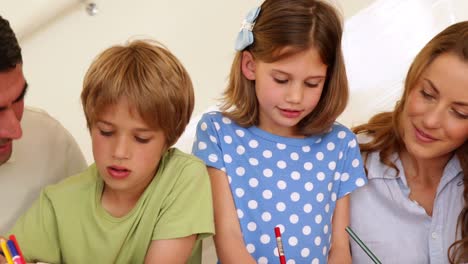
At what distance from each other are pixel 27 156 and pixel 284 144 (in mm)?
423

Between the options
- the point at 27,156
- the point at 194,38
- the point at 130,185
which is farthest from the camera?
the point at 194,38

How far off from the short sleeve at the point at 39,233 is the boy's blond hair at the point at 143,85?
0.49ft

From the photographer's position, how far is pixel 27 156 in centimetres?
122

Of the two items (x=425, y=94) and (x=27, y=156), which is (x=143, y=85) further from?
(x=425, y=94)

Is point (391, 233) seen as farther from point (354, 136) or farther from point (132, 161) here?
point (132, 161)

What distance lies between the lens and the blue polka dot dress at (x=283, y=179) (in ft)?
4.22

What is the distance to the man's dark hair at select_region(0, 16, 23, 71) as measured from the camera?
38.9 inches

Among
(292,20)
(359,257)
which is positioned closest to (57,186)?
(292,20)

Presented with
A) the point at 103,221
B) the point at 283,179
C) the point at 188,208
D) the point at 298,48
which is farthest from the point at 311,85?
the point at 103,221

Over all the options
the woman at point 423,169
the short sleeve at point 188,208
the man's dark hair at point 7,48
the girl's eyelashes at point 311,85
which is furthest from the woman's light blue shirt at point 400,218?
the man's dark hair at point 7,48

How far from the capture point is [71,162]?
4.19 ft

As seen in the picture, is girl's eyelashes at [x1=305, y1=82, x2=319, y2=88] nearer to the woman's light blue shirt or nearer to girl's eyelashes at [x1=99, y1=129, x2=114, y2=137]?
the woman's light blue shirt

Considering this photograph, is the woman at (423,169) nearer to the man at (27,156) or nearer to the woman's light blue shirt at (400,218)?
the woman's light blue shirt at (400,218)

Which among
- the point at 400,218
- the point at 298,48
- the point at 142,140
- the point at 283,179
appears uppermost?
the point at 298,48
